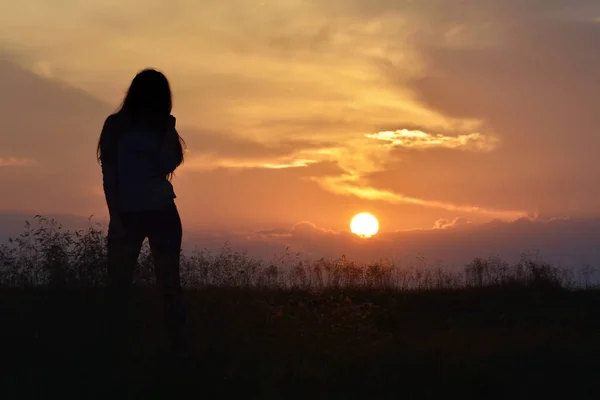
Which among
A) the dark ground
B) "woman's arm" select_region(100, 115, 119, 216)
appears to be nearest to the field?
the dark ground

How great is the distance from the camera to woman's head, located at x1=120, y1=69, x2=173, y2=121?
5.52 meters

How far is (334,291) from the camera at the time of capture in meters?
9.45

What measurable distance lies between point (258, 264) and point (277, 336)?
14.1 ft

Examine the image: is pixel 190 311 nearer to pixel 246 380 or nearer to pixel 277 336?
pixel 277 336

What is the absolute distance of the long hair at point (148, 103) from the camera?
5.52 m

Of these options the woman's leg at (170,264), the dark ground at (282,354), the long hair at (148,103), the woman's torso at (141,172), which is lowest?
the dark ground at (282,354)

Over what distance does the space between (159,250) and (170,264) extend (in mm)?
153

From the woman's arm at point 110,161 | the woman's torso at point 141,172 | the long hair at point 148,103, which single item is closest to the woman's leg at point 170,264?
the woman's torso at point 141,172

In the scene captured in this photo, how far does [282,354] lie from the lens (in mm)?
5742

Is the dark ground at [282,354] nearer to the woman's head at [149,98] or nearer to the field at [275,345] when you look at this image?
the field at [275,345]

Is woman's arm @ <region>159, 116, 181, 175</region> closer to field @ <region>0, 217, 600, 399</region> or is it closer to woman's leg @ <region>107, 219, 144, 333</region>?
woman's leg @ <region>107, 219, 144, 333</region>

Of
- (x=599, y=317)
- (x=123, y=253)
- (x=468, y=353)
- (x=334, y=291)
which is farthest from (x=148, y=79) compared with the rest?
(x=599, y=317)

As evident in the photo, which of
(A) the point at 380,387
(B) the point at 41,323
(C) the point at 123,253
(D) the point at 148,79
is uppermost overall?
(D) the point at 148,79

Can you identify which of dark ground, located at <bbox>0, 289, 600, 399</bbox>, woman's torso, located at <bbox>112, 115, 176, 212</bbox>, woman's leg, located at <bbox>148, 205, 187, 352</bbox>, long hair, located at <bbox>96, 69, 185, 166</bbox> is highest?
long hair, located at <bbox>96, 69, 185, 166</bbox>
